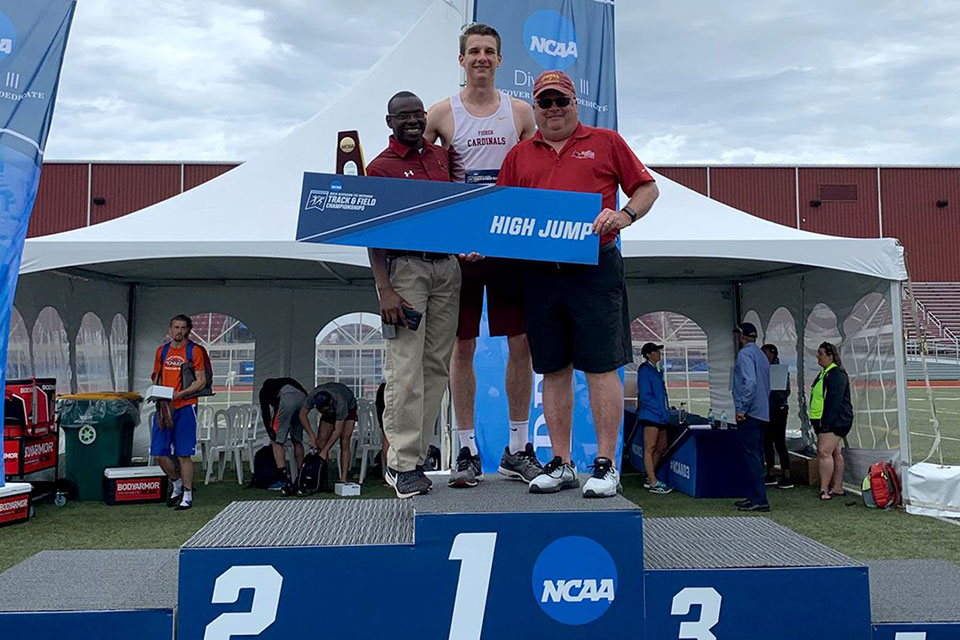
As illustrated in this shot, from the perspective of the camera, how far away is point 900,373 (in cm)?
693

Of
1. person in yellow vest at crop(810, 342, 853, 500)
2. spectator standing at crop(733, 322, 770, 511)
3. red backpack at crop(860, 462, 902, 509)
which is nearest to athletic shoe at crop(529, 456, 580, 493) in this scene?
spectator standing at crop(733, 322, 770, 511)

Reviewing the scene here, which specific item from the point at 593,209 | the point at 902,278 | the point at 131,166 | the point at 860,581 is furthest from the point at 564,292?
the point at 131,166

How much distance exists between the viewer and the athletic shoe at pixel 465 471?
2.90 m

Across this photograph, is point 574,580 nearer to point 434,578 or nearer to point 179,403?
→ point 434,578

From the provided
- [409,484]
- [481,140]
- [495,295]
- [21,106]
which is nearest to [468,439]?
[409,484]

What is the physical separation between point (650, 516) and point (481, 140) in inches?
172

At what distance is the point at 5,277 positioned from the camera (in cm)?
514

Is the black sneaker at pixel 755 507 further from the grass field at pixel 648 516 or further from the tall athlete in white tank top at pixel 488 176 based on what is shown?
the tall athlete in white tank top at pixel 488 176

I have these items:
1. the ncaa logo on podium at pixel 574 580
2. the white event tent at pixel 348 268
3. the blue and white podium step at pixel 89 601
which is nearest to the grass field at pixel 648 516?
the white event tent at pixel 348 268

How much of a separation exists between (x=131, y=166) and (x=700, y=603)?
26755 millimetres

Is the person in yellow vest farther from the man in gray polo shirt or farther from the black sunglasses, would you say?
the black sunglasses

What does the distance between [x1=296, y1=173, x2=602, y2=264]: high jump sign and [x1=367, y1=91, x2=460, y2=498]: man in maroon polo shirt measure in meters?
0.22

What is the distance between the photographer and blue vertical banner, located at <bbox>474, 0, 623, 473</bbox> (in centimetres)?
579

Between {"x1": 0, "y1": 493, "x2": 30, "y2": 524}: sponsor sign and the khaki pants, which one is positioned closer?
the khaki pants
